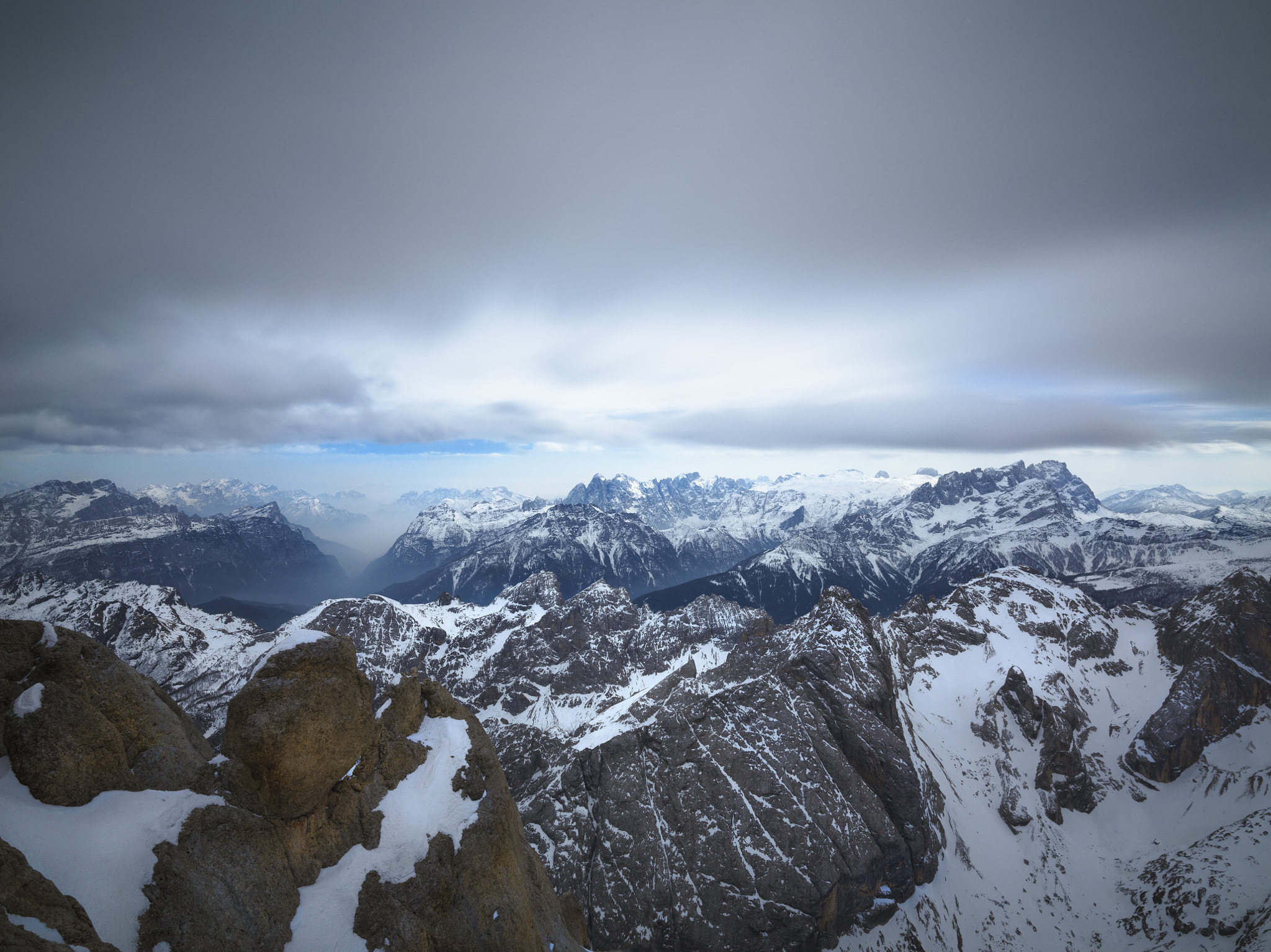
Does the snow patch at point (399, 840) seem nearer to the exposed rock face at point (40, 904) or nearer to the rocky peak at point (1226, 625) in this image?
the exposed rock face at point (40, 904)

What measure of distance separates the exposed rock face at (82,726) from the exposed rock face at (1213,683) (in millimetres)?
153478

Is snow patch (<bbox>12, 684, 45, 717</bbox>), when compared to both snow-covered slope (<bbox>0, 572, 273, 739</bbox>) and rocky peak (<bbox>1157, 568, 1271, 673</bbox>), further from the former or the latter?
rocky peak (<bbox>1157, 568, 1271, 673</bbox>)

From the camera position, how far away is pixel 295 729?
23.5 m

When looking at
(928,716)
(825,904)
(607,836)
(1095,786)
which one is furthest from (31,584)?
(1095,786)

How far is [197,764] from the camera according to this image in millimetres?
24047

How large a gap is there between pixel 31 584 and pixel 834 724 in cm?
28569

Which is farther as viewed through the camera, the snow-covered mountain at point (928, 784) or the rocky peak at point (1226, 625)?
the rocky peak at point (1226, 625)

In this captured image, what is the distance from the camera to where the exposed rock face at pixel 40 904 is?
47.2 feet

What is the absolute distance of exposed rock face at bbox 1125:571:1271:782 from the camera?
303 ft

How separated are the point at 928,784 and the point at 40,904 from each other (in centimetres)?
9725

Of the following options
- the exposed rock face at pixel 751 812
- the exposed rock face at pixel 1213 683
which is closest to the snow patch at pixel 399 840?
the exposed rock face at pixel 751 812

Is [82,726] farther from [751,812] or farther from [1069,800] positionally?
[1069,800]

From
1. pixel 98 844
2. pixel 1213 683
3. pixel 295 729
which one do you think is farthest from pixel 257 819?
pixel 1213 683

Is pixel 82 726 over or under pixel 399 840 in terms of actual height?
over
